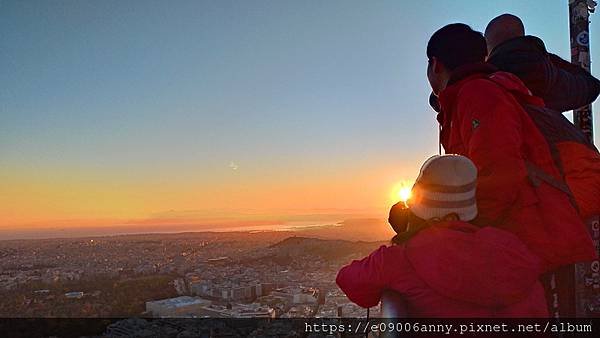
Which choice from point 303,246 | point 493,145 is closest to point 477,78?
point 493,145

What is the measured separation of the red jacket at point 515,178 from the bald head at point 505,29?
62cm

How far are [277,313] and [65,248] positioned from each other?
44.5ft

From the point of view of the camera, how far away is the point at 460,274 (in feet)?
4.84

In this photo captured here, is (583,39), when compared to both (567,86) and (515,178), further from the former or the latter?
(515,178)

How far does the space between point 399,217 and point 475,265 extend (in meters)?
0.30

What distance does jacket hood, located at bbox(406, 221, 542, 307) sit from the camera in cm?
147

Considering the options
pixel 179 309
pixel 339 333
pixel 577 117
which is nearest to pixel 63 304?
pixel 179 309

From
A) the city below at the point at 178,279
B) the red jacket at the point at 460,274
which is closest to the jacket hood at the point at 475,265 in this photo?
the red jacket at the point at 460,274

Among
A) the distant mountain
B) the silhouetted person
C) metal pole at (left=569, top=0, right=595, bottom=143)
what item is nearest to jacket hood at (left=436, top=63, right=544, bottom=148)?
the silhouetted person

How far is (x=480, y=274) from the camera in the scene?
4.83ft

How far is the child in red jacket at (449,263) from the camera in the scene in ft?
4.85

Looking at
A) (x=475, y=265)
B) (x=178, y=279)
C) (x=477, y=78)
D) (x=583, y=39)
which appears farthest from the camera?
(x=178, y=279)

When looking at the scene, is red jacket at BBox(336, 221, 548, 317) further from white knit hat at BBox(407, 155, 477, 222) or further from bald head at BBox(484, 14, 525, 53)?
bald head at BBox(484, 14, 525, 53)

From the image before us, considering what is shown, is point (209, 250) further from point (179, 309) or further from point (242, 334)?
point (242, 334)
